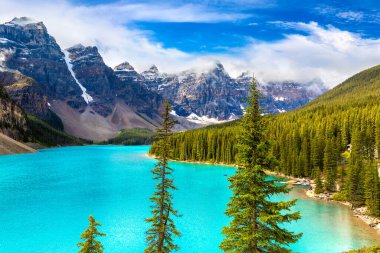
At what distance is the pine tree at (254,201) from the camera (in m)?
19.0

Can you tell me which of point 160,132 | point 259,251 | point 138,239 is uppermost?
point 160,132

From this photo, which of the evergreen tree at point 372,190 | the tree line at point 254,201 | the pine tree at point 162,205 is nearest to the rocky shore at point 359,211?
the evergreen tree at point 372,190

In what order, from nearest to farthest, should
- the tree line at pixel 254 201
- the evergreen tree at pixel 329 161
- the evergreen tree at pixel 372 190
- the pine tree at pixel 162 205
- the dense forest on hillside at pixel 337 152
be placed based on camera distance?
the tree line at pixel 254 201, the pine tree at pixel 162 205, the evergreen tree at pixel 372 190, the dense forest on hillside at pixel 337 152, the evergreen tree at pixel 329 161

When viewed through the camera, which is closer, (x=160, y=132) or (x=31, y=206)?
(x=160, y=132)

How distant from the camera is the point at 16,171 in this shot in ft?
370

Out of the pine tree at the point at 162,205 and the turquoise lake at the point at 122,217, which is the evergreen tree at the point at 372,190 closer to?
the turquoise lake at the point at 122,217

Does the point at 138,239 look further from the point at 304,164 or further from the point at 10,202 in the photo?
the point at 304,164

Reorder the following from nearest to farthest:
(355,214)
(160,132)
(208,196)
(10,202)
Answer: (160,132), (355,214), (10,202), (208,196)

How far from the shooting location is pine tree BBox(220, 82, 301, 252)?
19047 mm

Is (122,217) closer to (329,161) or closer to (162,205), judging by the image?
(162,205)

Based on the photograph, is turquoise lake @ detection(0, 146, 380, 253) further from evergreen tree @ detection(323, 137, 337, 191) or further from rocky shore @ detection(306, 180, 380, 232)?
evergreen tree @ detection(323, 137, 337, 191)

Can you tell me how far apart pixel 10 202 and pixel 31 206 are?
622cm

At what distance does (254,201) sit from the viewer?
770 inches

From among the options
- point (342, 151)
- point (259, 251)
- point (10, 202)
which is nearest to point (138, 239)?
point (259, 251)
